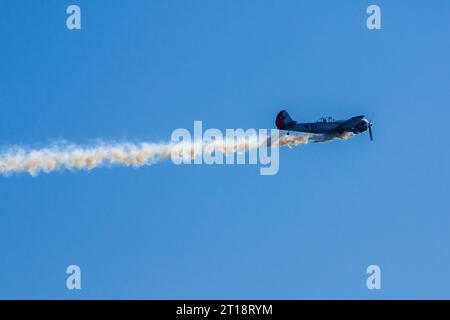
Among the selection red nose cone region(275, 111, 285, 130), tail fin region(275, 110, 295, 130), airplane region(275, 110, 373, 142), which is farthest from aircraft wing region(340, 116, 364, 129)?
red nose cone region(275, 111, 285, 130)

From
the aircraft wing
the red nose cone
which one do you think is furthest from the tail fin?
the aircraft wing

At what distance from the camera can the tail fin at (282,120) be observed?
3783 inches

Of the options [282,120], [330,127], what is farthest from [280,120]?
[330,127]

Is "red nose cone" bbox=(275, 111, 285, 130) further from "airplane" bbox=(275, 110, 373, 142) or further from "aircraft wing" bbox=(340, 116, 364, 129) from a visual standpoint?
"aircraft wing" bbox=(340, 116, 364, 129)

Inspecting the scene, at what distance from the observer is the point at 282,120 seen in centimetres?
9656

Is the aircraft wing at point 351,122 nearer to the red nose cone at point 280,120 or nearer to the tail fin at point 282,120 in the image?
the tail fin at point 282,120

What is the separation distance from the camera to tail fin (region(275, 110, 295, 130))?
315 ft

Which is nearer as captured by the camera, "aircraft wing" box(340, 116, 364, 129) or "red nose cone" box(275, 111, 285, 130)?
"aircraft wing" box(340, 116, 364, 129)

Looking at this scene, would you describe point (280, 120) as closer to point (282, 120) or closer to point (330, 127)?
point (282, 120)
